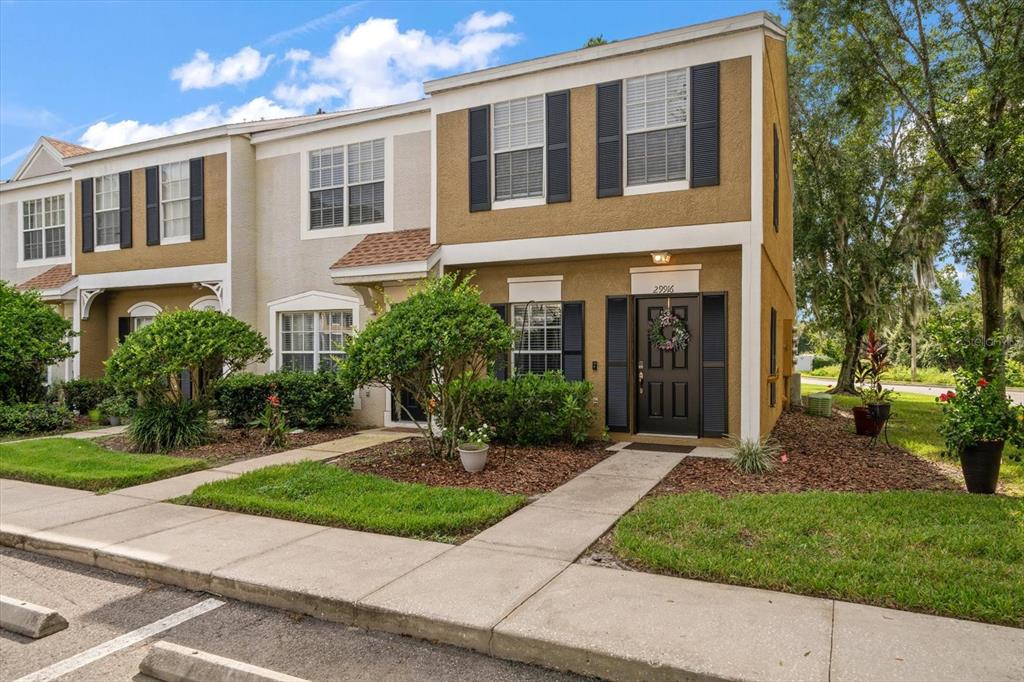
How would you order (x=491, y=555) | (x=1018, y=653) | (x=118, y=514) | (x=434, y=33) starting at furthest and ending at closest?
Result: (x=434, y=33), (x=118, y=514), (x=491, y=555), (x=1018, y=653)

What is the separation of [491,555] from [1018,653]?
3.23 meters

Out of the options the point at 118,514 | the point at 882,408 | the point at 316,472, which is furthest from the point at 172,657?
the point at 882,408

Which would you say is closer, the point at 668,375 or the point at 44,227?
the point at 668,375

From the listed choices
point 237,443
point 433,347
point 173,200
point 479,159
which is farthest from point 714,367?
point 173,200

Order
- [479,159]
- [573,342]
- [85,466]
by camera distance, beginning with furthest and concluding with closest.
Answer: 1. [479,159]
2. [573,342]
3. [85,466]

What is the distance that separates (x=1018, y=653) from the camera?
3352mm

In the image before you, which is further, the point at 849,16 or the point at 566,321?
the point at 849,16

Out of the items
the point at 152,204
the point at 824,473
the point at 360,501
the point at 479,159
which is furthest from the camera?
the point at 152,204

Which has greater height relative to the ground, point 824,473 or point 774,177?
point 774,177

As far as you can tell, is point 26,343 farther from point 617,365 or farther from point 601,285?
point 617,365

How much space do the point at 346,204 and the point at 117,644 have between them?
1014 centimetres

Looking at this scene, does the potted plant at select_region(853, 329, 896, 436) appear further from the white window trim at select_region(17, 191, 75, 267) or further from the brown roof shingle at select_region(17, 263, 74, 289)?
the white window trim at select_region(17, 191, 75, 267)

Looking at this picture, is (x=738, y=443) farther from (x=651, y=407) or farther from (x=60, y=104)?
(x=60, y=104)

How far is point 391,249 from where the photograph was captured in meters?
11.5
